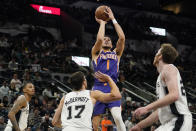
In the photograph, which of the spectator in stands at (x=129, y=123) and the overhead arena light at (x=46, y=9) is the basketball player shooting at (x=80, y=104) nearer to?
the spectator in stands at (x=129, y=123)

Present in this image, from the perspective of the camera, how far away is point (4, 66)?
15.4 metres

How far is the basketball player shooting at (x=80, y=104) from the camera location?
4598mm

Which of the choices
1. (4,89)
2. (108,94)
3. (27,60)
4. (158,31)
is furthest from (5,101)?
(158,31)

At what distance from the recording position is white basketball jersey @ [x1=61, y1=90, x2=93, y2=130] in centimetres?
460

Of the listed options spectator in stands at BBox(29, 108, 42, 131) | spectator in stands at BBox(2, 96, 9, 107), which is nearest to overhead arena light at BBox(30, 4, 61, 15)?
spectator in stands at BBox(2, 96, 9, 107)

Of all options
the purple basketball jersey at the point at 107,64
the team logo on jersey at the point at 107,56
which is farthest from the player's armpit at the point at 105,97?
the team logo on jersey at the point at 107,56

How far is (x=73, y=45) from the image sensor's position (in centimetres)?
2205

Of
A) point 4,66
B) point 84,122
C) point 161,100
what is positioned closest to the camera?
point 161,100

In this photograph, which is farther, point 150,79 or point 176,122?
point 150,79

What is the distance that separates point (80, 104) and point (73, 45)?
57.5ft

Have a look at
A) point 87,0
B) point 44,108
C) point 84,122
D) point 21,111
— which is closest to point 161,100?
point 84,122

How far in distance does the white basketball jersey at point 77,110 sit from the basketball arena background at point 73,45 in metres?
5.96

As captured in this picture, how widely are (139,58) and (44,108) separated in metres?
13.1

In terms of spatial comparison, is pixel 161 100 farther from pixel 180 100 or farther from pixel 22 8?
pixel 22 8
